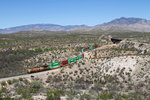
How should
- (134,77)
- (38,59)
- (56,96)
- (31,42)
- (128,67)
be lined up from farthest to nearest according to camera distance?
(31,42) → (38,59) → (128,67) → (134,77) → (56,96)

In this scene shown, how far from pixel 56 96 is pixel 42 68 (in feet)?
60.5

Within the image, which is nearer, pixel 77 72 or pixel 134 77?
pixel 134 77

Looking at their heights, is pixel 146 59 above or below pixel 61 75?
above

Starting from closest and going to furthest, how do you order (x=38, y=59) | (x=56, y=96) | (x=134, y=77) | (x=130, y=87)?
(x=56, y=96) < (x=130, y=87) < (x=134, y=77) < (x=38, y=59)

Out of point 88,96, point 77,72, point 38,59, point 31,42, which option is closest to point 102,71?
point 77,72

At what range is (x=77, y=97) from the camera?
17688 mm

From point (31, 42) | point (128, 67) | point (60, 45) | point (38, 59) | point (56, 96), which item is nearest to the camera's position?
point (56, 96)

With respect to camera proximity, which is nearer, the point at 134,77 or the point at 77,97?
the point at 77,97

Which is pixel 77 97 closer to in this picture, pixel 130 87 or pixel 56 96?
pixel 56 96

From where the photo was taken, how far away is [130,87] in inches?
941

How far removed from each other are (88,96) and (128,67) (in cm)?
1594

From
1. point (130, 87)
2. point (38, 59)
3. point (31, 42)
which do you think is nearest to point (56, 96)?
point (130, 87)

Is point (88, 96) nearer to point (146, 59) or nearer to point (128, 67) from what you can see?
point (128, 67)

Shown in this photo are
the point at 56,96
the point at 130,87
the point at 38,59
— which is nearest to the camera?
the point at 56,96
